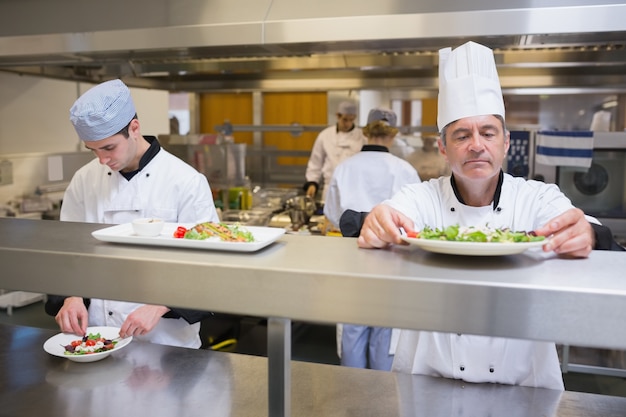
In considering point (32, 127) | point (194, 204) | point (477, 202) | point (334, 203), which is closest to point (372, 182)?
point (334, 203)

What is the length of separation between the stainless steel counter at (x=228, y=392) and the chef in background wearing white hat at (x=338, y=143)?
12.4ft

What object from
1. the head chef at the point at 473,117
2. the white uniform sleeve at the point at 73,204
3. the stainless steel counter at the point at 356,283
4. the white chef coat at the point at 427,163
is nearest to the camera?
the stainless steel counter at the point at 356,283

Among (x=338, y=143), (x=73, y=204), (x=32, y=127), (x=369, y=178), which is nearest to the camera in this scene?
(x=73, y=204)

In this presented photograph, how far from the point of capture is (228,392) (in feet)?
4.78

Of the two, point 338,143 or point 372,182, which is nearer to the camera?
point 372,182

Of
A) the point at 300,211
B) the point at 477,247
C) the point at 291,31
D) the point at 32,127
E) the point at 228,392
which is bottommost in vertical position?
the point at 228,392

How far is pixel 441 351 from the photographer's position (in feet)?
5.12

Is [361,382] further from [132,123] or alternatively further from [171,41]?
[171,41]

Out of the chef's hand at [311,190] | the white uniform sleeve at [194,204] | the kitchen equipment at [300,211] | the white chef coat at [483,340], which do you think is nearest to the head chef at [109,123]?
the white uniform sleeve at [194,204]

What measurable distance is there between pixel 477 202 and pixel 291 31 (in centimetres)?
141

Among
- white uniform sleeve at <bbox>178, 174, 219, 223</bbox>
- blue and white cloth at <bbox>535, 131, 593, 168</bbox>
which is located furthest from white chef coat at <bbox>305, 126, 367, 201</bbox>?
white uniform sleeve at <bbox>178, 174, 219, 223</bbox>

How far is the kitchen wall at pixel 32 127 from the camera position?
5.25 m

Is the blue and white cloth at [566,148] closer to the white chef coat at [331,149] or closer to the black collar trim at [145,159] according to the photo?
the white chef coat at [331,149]

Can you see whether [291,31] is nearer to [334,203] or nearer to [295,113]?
[334,203]
